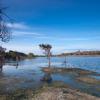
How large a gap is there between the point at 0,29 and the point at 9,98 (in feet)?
32.7

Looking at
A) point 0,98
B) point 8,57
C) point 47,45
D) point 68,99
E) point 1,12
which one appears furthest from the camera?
point 8,57

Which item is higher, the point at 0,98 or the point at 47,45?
the point at 47,45

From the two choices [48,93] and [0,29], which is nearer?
[0,29]

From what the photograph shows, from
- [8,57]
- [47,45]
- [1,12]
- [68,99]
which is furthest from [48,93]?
[8,57]

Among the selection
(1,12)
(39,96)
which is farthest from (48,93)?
(1,12)

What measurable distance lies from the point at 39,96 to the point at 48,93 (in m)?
1.39

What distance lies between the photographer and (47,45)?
70.1 meters

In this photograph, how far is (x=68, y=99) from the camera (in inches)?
725

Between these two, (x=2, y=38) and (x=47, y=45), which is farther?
(x=47, y=45)

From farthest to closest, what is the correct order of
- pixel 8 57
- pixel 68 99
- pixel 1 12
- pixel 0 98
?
pixel 8 57
pixel 0 98
pixel 68 99
pixel 1 12

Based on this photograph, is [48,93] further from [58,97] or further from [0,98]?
[0,98]

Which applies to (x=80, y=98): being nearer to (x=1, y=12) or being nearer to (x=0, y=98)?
(x=0, y=98)

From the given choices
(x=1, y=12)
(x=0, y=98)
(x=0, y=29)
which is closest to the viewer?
(x=1, y=12)

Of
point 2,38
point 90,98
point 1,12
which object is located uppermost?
point 1,12
